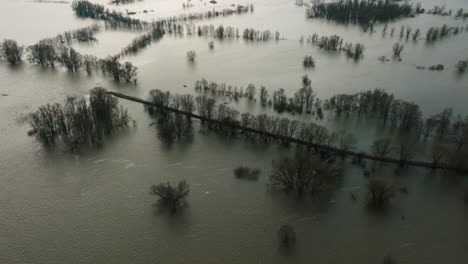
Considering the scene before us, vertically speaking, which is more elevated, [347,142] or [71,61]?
[71,61]

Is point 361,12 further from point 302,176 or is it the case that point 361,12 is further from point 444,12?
point 302,176

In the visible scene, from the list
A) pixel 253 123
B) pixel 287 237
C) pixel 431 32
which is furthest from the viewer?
pixel 431 32

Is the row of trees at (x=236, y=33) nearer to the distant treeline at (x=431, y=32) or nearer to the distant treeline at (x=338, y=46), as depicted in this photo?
the distant treeline at (x=338, y=46)

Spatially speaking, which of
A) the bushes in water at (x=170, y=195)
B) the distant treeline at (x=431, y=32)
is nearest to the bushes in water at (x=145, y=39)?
the bushes in water at (x=170, y=195)

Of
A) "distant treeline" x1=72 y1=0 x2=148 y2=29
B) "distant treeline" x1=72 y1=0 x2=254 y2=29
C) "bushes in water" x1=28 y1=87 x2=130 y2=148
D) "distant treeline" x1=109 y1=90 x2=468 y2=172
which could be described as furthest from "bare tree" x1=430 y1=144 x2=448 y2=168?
"distant treeline" x1=72 y1=0 x2=254 y2=29

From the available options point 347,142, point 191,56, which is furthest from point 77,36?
point 347,142

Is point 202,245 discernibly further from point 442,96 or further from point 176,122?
point 442,96

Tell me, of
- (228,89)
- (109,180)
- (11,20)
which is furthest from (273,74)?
(11,20)
